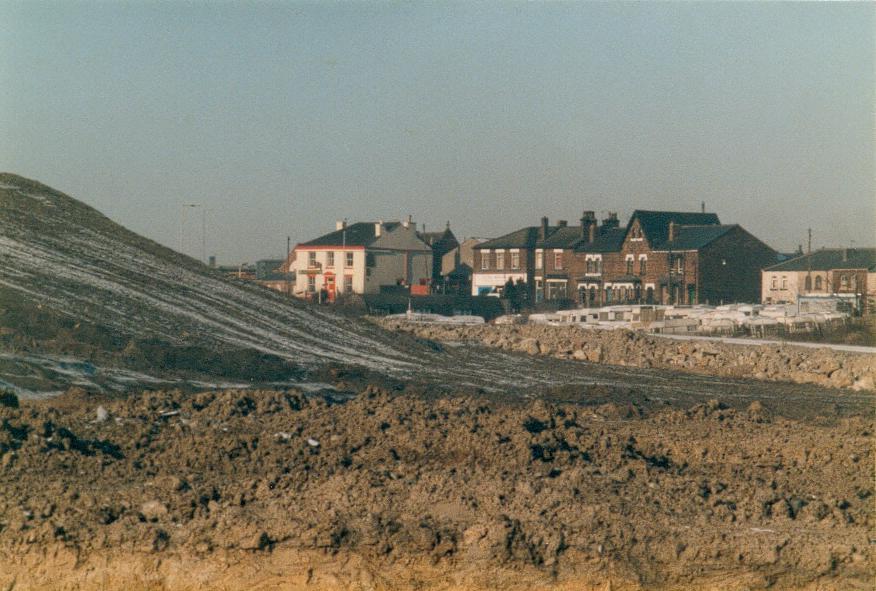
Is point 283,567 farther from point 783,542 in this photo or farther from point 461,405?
point 461,405

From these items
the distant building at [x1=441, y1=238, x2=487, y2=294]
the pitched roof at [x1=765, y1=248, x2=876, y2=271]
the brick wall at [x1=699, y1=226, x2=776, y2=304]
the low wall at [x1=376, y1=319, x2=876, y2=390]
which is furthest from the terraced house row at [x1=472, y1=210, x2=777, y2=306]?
the low wall at [x1=376, y1=319, x2=876, y2=390]

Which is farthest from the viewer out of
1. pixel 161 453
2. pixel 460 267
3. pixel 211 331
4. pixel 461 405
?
pixel 460 267

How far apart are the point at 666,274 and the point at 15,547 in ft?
194

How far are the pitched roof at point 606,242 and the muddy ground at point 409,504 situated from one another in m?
55.8

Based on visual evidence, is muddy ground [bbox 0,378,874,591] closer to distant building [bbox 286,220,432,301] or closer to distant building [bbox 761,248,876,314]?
distant building [bbox 761,248,876,314]

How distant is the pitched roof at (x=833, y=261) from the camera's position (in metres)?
61.0

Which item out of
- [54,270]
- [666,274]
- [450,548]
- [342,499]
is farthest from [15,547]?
[666,274]

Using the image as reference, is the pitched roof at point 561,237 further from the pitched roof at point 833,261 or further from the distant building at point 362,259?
the pitched roof at point 833,261

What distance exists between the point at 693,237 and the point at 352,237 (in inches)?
909

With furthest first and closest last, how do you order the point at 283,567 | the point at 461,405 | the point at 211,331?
the point at 211,331 < the point at 461,405 < the point at 283,567

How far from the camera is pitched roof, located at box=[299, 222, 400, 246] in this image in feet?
243

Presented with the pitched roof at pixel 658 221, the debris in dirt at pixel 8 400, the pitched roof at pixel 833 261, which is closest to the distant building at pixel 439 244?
the pitched roof at pixel 658 221

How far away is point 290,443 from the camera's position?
13.3 m

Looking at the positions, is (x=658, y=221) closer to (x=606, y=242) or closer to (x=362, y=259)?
(x=606, y=242)
